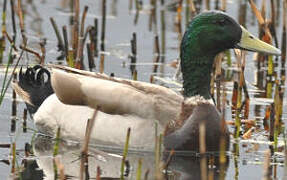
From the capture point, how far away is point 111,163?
8.05 meters

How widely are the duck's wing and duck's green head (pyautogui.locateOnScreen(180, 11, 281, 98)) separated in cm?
27

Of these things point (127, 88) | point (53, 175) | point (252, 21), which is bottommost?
point (53, 175)

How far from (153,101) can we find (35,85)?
4.33ft

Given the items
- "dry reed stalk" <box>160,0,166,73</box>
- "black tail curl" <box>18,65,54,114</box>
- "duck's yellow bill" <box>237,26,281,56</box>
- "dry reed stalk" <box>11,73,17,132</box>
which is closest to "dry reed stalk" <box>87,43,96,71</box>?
"dry reed stalk" <box>160,0,166,73</box>

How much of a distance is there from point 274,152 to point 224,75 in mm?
2986

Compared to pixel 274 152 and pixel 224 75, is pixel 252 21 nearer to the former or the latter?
pixel 224 75

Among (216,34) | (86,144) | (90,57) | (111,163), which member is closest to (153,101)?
(111,163)

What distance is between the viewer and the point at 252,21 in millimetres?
13680

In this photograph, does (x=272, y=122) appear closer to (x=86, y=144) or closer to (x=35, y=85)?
(x=35, y=85)

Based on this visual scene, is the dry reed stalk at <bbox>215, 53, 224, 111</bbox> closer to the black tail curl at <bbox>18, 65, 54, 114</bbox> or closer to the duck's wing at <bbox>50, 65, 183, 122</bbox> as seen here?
the duck's wing at <bbox>50, 65, 183, 122</bbox>

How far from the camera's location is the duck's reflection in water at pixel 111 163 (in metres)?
7.66

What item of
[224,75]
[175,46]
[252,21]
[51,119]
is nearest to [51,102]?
[51,119]

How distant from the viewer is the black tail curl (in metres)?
9.12

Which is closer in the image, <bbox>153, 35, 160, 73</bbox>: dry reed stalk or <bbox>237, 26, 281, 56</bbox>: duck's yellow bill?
<bbox>237, 26, 281, 56</bbox>: duck's yellow bill
